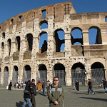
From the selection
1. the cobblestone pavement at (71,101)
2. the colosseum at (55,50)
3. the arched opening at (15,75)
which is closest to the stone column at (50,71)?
the colosseum at (55,50)

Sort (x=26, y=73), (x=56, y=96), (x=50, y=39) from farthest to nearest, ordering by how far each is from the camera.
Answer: (x=26, y=73) → (x=50, y=39) → (x=56, y=96)

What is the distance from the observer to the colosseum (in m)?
27.4

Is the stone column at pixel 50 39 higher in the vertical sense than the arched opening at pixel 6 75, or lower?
higher

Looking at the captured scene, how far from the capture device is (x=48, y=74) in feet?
92.8

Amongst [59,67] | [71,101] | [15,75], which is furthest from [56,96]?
[15,75]

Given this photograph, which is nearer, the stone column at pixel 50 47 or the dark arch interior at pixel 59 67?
the stone column at pixel 50 47

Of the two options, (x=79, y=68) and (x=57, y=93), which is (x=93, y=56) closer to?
(x=79, y=68)

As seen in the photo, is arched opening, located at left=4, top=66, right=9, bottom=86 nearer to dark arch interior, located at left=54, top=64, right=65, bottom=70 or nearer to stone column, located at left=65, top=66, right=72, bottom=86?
dark arch interior, located at left=54, top=64, right=65, bottom=70

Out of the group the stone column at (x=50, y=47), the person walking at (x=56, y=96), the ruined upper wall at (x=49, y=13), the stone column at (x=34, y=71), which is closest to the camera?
the person walking at (x=56, y=96)

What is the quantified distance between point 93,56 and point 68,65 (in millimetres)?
3117

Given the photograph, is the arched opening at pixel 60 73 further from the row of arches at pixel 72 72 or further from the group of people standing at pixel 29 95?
the group of people standing at pixel 29 95

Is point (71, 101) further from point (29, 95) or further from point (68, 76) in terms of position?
point (68, 76)

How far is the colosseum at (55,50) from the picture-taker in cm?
2741

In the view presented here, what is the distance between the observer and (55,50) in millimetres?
29969
